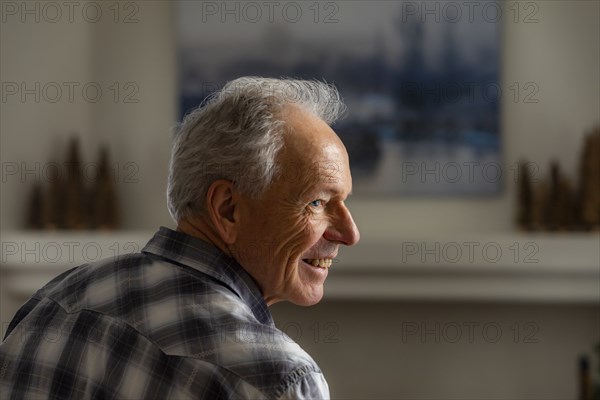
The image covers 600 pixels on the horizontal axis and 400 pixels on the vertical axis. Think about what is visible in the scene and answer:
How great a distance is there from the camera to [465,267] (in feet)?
10.4

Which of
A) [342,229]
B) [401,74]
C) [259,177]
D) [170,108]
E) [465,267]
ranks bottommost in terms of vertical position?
[465,267]

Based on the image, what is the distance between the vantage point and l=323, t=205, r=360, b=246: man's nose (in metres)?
1.32

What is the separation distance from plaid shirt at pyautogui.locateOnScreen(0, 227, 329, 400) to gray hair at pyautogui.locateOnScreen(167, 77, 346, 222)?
98 millimetres

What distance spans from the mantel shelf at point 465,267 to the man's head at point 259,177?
6.32 feet

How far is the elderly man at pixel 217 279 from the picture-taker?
97 cm

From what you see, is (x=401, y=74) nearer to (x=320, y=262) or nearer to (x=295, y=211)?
(x=320, y=262)

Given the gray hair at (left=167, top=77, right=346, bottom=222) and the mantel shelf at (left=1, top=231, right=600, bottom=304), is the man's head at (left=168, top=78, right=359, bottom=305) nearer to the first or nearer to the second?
the gray hair at (left=167, top=77, right=346, bottom=222)

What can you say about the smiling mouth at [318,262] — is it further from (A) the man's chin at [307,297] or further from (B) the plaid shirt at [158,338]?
(B) the plaid shirt at [158,338]

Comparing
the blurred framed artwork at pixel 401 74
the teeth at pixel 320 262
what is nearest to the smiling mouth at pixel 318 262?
the teeth at pixel 320 262

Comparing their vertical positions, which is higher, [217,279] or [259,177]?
[259,177]

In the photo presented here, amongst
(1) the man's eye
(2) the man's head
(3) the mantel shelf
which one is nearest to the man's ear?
(2) the man's head

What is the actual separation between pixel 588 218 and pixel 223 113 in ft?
7.68

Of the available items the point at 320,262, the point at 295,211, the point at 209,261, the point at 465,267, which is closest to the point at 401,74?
the point at 465,267

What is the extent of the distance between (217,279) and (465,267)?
2.19 metres
